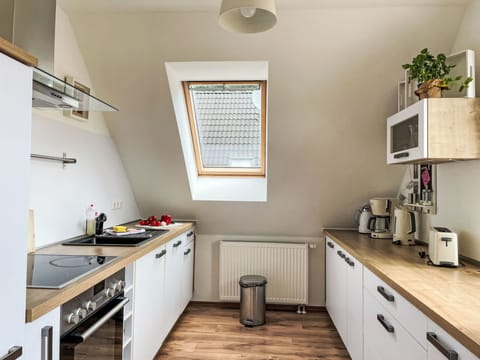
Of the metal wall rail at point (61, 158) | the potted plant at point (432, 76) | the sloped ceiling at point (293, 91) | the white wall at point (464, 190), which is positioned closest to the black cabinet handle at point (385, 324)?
the white wall at point (464, 190)

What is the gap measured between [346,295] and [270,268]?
3.59ft

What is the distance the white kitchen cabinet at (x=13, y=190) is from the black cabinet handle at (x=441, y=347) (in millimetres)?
1286

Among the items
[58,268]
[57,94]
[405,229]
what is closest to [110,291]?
[58,268]

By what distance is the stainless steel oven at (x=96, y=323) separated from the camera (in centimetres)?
131

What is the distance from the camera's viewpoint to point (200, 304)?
3.74 m

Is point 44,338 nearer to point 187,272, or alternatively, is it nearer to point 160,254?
point 160,254

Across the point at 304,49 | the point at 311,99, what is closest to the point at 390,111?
the point at 311,99

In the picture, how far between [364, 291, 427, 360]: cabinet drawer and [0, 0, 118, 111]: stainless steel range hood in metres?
1.73

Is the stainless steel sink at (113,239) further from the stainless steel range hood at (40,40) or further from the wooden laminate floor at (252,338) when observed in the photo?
the stainless steel range hood at (40,40)

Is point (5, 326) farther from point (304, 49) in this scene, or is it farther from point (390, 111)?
point (390, 111)

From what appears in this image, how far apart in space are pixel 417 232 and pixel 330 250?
31.2 inches

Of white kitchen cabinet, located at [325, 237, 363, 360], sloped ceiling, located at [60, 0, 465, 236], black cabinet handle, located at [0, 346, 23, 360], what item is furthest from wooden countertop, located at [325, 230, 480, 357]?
black cabinet handle, located at [0, 346, 23, 360]

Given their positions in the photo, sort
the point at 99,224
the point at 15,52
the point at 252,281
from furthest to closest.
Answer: the point at 252,281
the point at 99,224
the point at 15,52

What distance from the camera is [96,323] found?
147 centimetres
